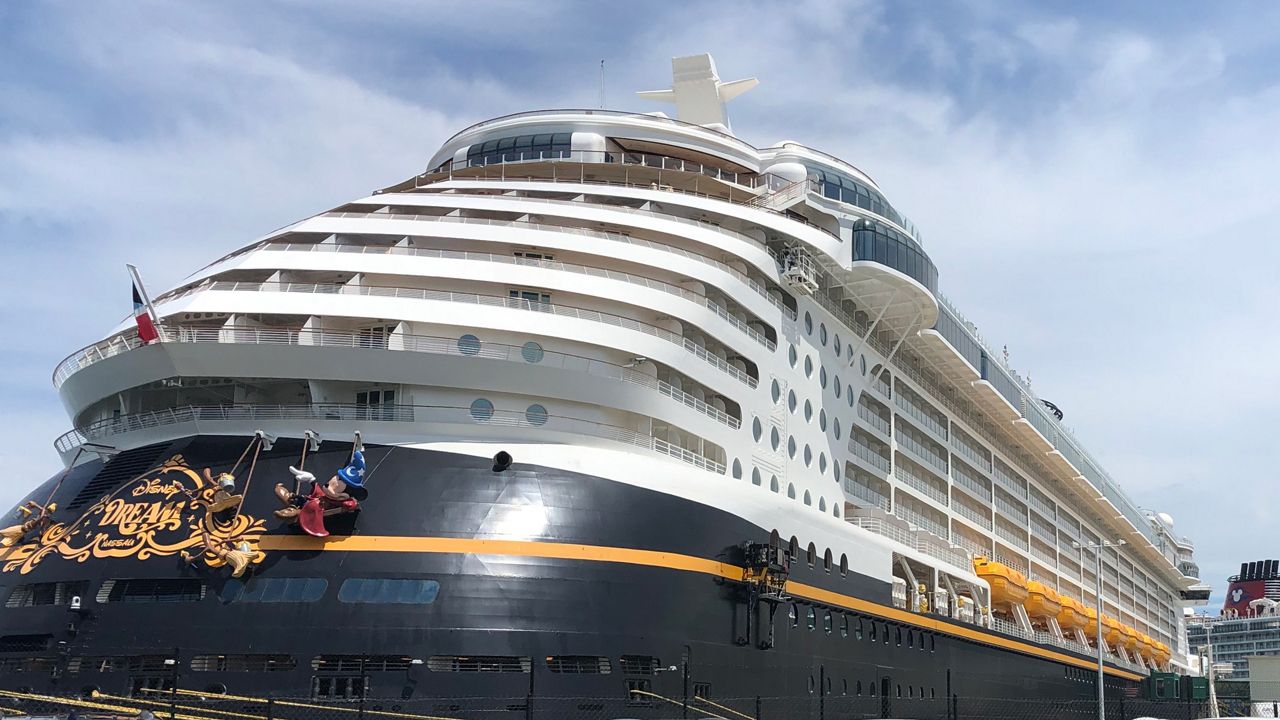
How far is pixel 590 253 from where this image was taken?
28.5 metres

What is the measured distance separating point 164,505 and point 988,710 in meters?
27.4

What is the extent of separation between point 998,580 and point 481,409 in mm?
26983

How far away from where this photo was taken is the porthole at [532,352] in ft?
84.7

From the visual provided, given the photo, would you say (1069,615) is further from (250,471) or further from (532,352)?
(250,471)

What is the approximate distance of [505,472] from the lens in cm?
2403

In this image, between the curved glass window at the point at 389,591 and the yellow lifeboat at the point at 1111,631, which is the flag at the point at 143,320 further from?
the yellow lifeboat at the point at 1111,631

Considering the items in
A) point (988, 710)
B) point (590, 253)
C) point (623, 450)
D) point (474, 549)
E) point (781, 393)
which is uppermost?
point (590, 253)

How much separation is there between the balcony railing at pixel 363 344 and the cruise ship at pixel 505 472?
0.08 metres

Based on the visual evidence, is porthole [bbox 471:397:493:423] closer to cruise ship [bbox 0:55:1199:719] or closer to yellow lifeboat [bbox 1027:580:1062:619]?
cruise ship [bbox 0:55:1199:719]

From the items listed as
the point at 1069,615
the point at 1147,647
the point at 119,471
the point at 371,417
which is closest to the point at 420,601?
the point at 371,417

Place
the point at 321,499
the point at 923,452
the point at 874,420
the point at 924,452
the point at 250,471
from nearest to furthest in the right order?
the point at 321,499, the point at 250,471, the point at 874,420, the point at 923,452, the point at 924,452

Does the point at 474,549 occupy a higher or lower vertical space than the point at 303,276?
lower

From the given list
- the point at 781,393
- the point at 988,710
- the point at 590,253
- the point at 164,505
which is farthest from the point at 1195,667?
the point at 164,505

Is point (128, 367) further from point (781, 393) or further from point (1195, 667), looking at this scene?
point (1195, 667)
